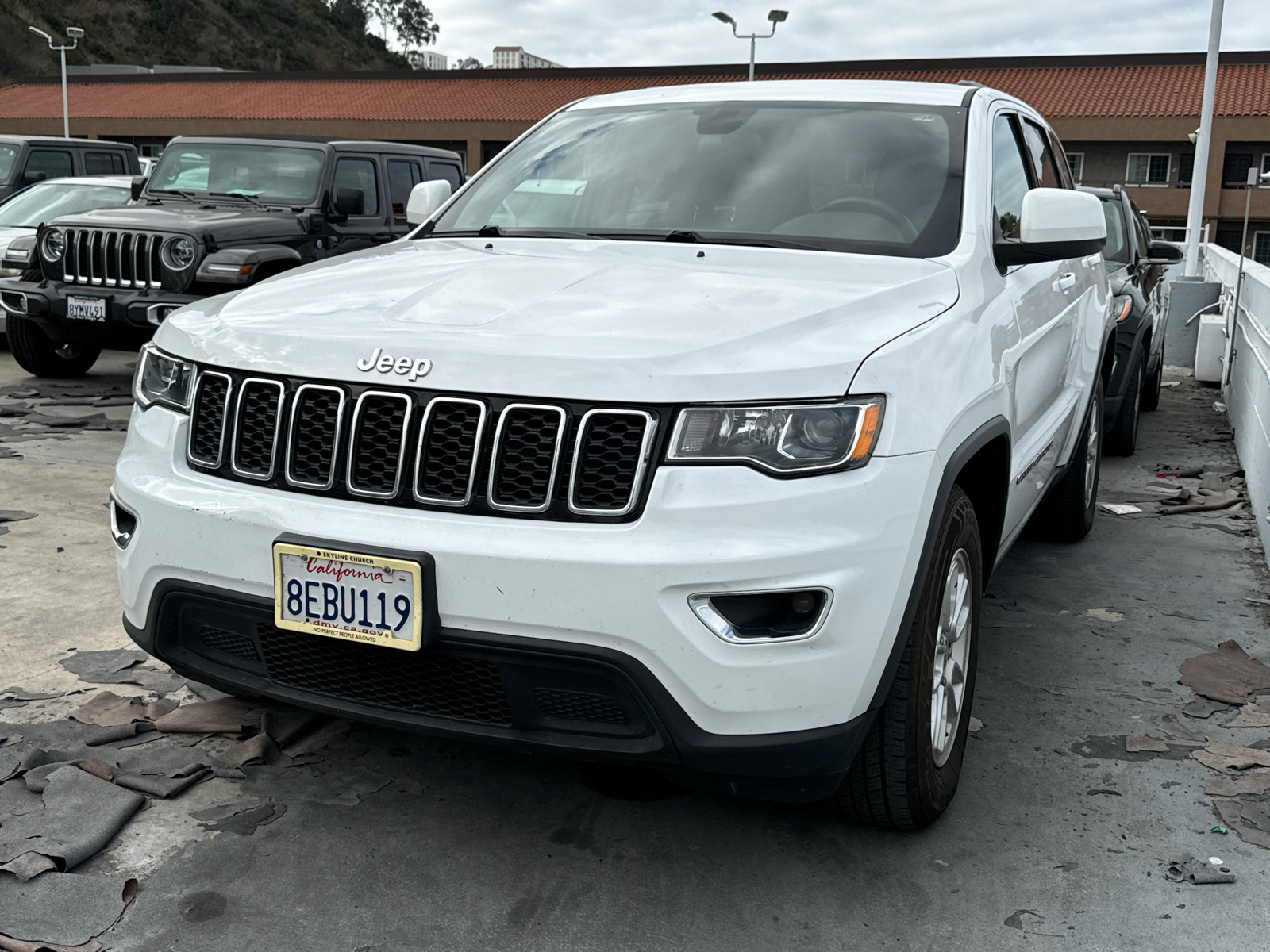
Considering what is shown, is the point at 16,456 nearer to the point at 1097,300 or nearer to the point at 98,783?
the point at 98,783

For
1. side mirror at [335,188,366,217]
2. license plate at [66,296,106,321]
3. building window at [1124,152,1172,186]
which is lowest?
license plate at [66,296,106,321]

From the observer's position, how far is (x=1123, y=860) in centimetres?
294

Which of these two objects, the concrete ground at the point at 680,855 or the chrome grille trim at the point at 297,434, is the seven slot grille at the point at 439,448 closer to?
the chrome grille trim at the point at 297,434

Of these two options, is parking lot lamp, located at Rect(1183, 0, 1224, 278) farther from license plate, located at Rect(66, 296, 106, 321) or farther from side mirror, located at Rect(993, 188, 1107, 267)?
side mirror, located at Rect(993, 188, 1107, 267)

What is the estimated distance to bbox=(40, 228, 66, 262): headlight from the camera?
8.81 metres

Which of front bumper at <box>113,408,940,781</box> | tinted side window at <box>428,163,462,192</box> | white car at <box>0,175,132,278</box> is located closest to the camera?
front bumper at <box>113,408,940,781</box>

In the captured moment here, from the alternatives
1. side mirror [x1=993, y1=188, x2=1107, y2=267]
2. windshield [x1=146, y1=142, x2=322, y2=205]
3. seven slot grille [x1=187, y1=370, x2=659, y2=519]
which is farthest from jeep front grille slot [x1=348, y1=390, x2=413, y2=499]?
windshield [x1=146, y1=142, x2=322, y2=205]

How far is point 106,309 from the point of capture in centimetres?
845

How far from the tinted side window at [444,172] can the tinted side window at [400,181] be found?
0.17m

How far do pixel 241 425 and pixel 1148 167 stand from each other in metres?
45.8

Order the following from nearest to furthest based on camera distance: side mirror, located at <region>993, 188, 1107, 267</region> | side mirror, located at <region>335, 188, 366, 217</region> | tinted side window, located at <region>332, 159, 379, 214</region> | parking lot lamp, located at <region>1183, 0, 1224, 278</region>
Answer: side mirror, located at <region>993, 188, 1107, 267</region>
side mirror, located at <region>335, 188, 366, 217</region>
tinted side window, located at <region>332, 159, 379, 214</region>
parking lot lamp, located at <region>1183, 0, 1224, 278</region>

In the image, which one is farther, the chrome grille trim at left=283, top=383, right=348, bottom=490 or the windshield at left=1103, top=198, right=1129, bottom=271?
the windshield at left=1103, top=198, right=1129, bottom=271

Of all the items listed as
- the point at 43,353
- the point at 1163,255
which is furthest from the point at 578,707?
the point at 43,353

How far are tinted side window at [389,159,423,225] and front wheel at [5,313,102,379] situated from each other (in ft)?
8.40
